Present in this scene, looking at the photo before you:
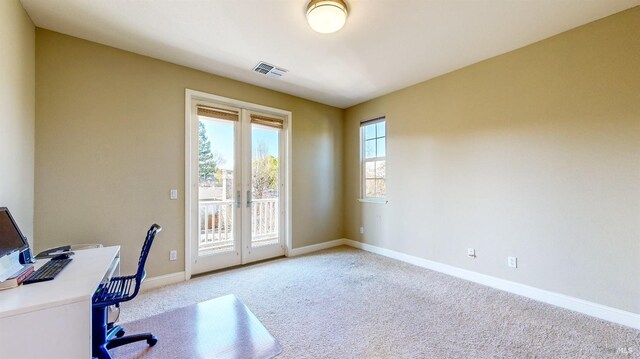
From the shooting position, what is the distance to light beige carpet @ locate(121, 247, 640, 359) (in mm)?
1896

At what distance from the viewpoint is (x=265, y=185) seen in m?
4.01

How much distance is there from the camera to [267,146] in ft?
13.2

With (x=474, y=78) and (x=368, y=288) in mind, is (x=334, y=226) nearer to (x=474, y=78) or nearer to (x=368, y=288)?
(x=368, y=288)

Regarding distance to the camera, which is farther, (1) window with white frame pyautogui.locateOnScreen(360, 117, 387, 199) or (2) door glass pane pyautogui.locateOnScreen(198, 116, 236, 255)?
(1) window with white frame pyautogui.locateOnScreen(360, 117, 387, 199)

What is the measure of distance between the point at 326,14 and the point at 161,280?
3268 millimetres

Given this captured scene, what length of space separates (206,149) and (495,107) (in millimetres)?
3605

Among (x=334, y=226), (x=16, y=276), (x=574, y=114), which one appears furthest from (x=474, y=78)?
(x=16, y=276)

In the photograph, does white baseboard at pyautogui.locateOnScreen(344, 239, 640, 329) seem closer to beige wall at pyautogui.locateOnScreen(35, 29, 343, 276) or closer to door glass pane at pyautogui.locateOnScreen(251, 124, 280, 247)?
door glass pane at pyautogui.locateOnScreen(251, 124, 280, 247)

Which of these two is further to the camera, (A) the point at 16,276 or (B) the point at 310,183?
(B) the point at 310,183

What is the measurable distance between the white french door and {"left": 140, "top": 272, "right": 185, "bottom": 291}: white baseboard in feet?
0.64

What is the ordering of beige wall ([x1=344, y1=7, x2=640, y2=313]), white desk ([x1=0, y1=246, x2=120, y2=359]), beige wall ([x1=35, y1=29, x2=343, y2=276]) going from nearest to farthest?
white desk ([x1=0, y1=246, x2=120, y2=359]) → beige wall ([x1=344, y1=7, x2=640, y2=313]) → beige wall ([x1=35, y1=29, x2=343, y2=276])

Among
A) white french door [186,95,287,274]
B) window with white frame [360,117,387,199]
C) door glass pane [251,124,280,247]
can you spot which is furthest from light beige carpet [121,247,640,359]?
window with white frame [360,117,387,199]

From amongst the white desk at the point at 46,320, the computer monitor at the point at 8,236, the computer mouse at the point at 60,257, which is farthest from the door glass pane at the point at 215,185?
the white desk at the point at 46,320

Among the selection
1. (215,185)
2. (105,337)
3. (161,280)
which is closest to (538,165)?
(215,185)
